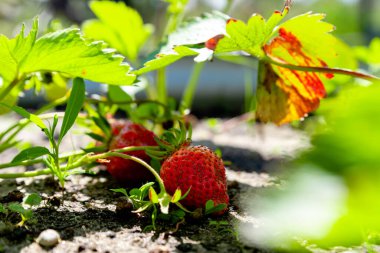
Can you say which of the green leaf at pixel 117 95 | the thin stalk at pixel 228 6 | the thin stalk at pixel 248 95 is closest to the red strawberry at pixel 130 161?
the green leaf at pixel 117 95

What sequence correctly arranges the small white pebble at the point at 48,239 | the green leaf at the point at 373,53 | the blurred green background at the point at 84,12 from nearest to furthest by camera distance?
the small white pebble at the point at 48,239 < the green leaf at the point at 373,53 < the blurred green background at the point at 84,12

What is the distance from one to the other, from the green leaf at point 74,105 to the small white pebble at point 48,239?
19 centimetres

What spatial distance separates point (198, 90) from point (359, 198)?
2.17 meters

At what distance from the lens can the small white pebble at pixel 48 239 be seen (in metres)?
0.53

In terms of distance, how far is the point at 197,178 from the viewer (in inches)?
25.7

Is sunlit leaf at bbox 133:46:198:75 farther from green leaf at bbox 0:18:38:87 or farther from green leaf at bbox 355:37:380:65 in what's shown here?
green leaf at bbox 355:37:380:65

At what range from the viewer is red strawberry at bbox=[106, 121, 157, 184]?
0.83 metres

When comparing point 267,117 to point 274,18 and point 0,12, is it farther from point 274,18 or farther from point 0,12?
point 0,12

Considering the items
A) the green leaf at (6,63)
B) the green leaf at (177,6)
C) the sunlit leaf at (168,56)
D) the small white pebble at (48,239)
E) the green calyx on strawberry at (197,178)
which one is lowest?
the small white pebble at (48,239)

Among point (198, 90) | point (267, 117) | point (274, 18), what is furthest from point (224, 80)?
point (274, 18)

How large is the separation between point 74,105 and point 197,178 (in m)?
0.22

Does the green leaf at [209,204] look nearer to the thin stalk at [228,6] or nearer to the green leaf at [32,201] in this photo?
the green leaf at [32,201]

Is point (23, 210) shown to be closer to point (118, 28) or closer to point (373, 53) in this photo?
point (118, 28)

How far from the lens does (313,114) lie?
1.48 meters
